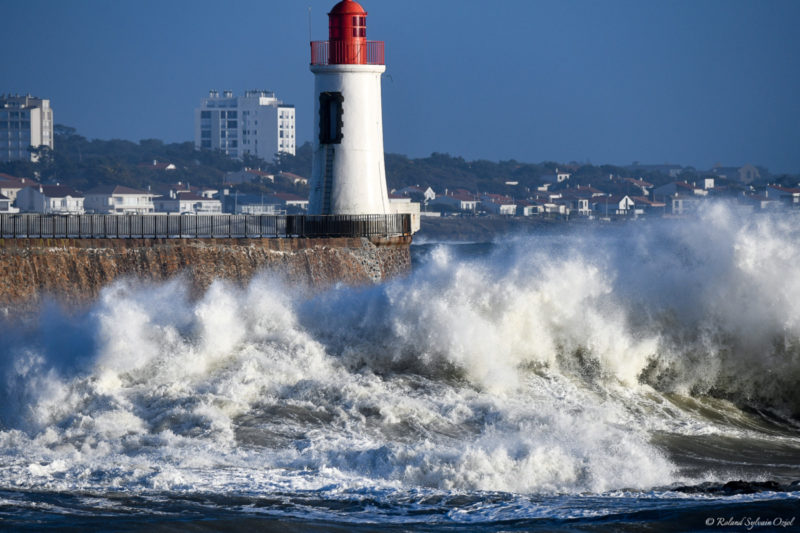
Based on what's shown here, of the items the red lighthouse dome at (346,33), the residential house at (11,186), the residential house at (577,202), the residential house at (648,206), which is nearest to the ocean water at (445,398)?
the red lighthouse dome at (346,33)

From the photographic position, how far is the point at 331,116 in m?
21.9

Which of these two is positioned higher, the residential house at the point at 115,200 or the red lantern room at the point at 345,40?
the red lantern room at the point at 345,40

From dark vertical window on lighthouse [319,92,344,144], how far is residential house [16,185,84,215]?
48.4m

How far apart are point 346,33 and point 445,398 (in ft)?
32.4

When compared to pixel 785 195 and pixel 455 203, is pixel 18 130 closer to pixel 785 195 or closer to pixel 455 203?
pixel 455 203

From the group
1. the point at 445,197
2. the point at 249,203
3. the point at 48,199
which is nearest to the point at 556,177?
the point at 445,197

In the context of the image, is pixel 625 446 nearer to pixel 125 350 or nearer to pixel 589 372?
pixel 589 372

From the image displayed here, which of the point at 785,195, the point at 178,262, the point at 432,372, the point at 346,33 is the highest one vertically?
the point at 346,33

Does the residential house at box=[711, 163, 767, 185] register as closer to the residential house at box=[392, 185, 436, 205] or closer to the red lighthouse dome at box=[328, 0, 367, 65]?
the residential house at box=[392, 185, 436, 205]

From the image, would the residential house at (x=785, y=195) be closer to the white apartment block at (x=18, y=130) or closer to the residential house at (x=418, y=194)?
the residential house at (x=418, y=194)

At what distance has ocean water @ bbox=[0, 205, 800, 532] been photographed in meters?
10.3

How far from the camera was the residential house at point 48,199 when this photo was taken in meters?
69.6

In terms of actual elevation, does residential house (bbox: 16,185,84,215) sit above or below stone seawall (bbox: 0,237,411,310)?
above

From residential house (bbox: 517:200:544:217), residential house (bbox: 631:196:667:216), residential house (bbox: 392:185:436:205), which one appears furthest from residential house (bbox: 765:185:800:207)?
residential house (bbox: 392:185:436:205)
